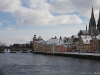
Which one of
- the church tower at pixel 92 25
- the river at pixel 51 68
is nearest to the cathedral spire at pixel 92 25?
the church tower at pixel 92 25

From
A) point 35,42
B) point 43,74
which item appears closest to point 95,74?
point 43,74

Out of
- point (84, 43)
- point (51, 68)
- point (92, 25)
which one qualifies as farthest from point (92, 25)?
point (51, 68)

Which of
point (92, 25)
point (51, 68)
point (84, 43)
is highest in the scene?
point (92, 25)

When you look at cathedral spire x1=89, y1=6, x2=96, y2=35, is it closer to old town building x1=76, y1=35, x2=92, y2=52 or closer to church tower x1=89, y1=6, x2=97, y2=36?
church tower x1=89, y1=6, x2=97, y2=36

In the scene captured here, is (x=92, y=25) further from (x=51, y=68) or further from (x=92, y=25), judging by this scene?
(x=51, y=68)

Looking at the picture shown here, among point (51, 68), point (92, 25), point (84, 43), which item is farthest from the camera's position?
point (92, 25)

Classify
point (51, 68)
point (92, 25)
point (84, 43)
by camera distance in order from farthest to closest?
point (92, 25) < point (84, 43) < point (51, 68)

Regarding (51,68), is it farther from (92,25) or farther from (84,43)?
(92,25)

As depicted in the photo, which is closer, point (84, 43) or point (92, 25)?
point (84, 43)

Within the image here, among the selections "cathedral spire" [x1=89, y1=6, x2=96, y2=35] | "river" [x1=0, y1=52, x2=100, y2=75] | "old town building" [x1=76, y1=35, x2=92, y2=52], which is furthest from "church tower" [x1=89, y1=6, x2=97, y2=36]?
"river" [x1=0, y1=52, x2=100, y2=75]

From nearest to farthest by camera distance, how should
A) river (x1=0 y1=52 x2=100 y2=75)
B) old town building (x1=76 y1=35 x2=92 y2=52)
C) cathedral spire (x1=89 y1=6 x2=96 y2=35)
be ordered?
1. river (x1=0 y1=52 x2=100 y2=75)
2. old town building (x1=76 y1=35 x2=92 y2=52)
3. cathedral spire (x1=89 y1=6 x2=96 y2=35)

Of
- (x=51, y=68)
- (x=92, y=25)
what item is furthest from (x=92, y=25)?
(x=51, y=68)

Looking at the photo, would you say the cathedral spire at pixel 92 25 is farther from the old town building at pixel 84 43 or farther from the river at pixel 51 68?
the river at pixel 51 68

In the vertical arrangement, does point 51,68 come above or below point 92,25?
below
